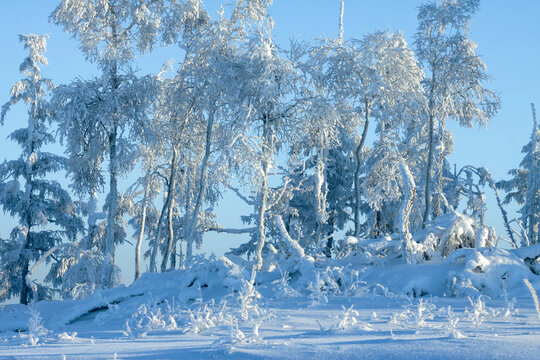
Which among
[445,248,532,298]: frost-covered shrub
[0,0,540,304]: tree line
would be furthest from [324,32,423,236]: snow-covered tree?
[445,248,532,298]: frost-covered shrub

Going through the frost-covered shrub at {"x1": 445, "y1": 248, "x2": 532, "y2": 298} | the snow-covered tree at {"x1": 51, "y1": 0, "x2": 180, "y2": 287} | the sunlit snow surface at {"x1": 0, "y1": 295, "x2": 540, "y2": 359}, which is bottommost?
the sunlit snow surface at {"x1": 0, "y1": 295, "x2": 540, "y2": 359}

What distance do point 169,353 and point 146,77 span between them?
533 inches

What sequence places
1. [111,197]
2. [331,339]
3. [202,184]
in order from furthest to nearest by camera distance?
1. [111,197]
2. [202,184]
3. [331,339]

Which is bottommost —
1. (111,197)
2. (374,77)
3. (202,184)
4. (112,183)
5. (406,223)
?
(406,223)

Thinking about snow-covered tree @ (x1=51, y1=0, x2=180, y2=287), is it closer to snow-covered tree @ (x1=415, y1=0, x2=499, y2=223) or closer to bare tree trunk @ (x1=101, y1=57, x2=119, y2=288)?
bare tree trunk @ (x1=101, y1=57, x2=119, y2=288)

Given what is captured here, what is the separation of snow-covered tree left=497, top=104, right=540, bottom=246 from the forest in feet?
3.93

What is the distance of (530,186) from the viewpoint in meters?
27.3

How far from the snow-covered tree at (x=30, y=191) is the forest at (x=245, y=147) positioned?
0.07 meters

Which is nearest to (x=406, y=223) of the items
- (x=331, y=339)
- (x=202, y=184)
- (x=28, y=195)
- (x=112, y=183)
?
(x=202, y=184)

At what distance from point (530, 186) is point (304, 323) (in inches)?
937

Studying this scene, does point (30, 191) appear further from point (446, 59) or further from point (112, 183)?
point (446, 59)

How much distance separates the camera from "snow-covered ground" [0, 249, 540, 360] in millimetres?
5504

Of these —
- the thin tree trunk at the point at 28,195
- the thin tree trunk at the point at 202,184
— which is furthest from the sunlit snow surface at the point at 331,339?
the thin tree trunk at the point at 28,195

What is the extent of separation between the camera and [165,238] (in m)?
25.0
